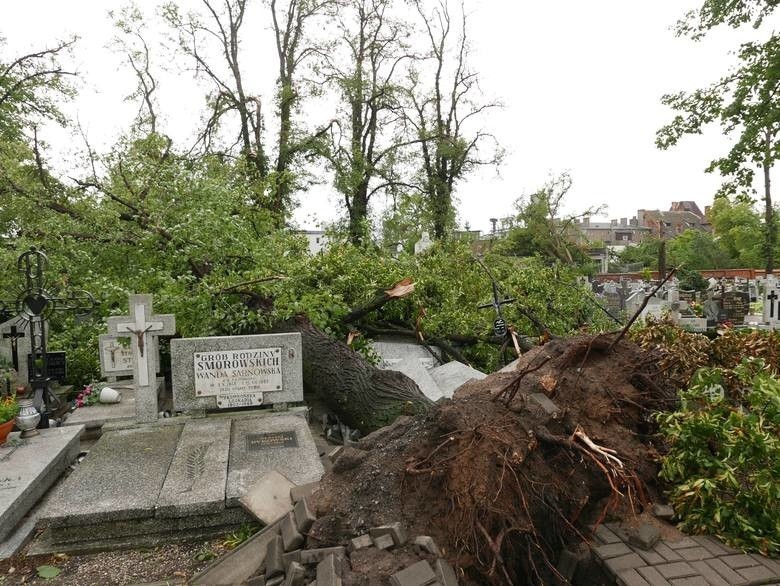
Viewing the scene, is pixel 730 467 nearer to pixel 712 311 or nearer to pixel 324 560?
pixel 324 560

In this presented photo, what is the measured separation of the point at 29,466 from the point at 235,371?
2.09 meters

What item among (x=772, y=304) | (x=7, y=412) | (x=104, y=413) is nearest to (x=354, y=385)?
(x=104, y=413)

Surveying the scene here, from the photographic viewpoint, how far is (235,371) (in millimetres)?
6105

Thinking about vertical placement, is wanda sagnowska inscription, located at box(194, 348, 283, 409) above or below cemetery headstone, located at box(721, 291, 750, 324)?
above

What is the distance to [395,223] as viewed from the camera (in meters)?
22.8

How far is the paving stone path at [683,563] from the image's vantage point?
8.59 feet

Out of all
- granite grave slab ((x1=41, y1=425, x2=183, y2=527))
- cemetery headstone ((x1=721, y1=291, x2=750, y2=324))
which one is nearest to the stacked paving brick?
granite grave slab ((x1=41, y1=425, x2=183, y2=527))

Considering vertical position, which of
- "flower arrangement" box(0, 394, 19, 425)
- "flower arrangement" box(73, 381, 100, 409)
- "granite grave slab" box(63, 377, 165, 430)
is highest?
"flower arrangement" box(0, 394, 19, 425)

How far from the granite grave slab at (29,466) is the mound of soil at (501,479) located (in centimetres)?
253

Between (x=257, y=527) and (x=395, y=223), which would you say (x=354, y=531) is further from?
(x=395, y=223)

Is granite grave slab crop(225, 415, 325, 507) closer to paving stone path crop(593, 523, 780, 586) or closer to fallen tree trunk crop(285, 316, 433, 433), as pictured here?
fallen tree trunk crop(285, 316, 433, 433)

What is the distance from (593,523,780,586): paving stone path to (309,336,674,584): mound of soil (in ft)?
0.59

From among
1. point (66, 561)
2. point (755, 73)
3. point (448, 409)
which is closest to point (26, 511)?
point (66, 561)

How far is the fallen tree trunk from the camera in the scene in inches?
219
